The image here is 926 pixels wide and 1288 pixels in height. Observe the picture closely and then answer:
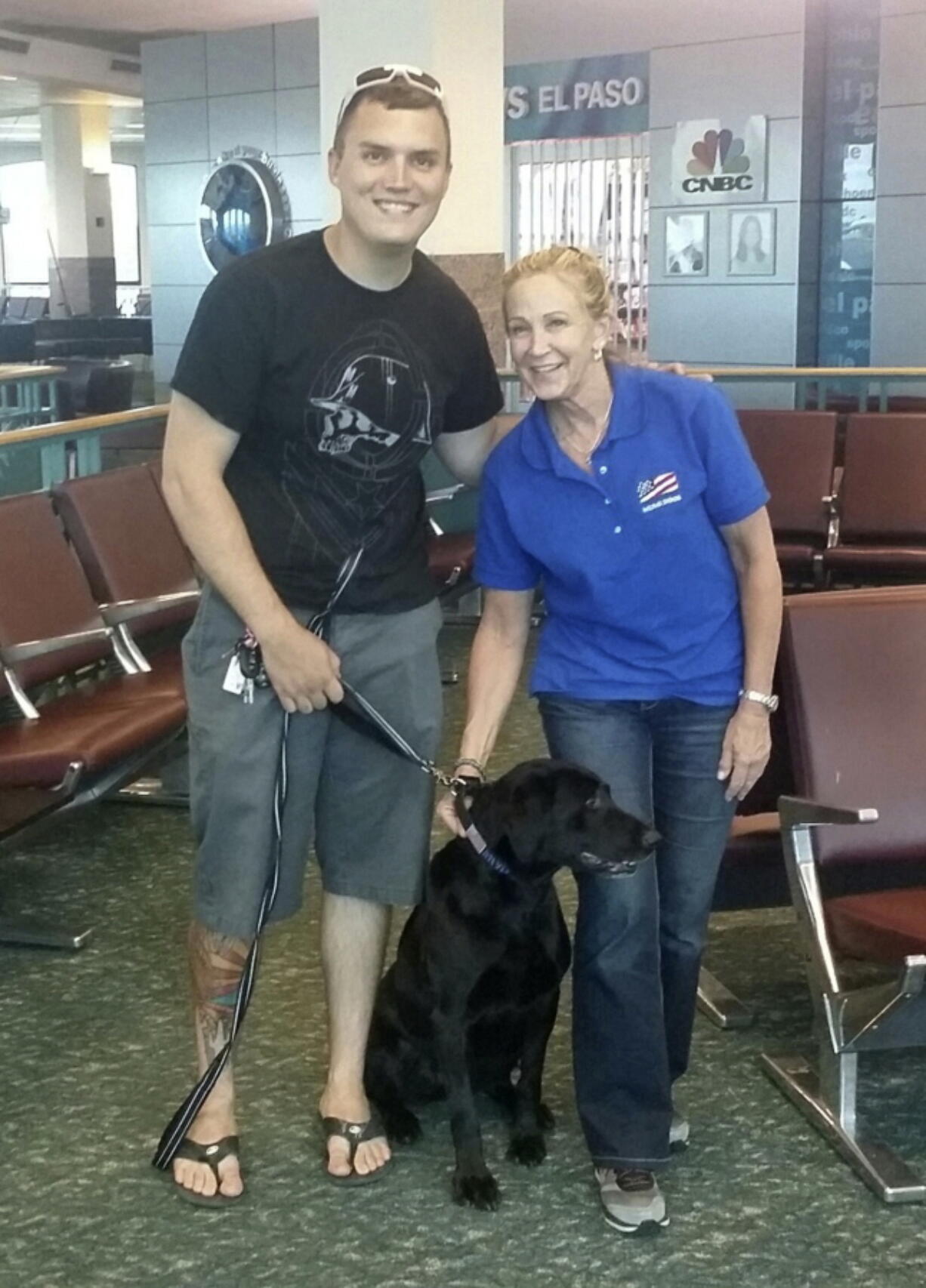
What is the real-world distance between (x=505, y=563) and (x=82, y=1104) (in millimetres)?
1220

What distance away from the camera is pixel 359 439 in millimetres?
2322

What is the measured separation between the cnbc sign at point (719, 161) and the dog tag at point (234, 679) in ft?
32.9

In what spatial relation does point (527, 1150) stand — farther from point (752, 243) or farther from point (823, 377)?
point (752, 243)

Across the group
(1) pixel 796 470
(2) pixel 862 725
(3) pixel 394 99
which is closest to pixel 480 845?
(2) pixel 862 725

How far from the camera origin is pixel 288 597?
2.38 m

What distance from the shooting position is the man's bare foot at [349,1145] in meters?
2.52

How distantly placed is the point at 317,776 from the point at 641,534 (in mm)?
636

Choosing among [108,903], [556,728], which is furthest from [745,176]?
[556,728]

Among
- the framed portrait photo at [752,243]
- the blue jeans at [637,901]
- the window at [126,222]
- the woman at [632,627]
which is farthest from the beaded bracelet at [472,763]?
the window at [126,222]

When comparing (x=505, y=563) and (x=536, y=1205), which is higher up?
(x=505, y=563)

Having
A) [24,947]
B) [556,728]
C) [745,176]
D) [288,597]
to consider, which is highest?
[745,176]

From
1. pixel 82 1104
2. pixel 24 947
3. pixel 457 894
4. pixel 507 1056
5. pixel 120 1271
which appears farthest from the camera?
pixel 24 947

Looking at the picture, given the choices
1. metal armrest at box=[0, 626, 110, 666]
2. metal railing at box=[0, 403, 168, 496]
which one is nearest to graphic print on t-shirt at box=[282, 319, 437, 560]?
metal armrest at box=[0, 626, 110, 666]

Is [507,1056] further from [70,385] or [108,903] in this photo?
[70,385]
